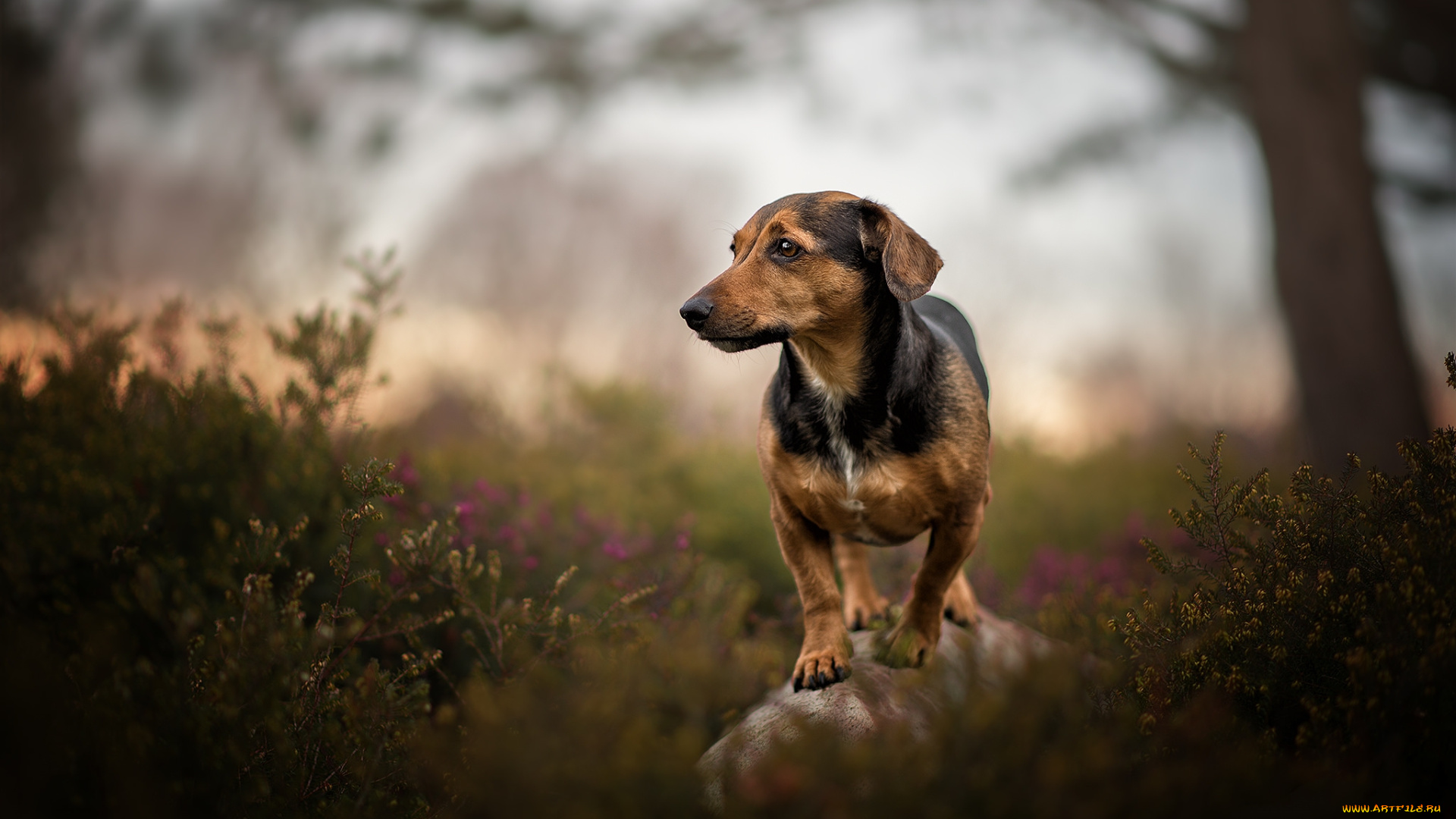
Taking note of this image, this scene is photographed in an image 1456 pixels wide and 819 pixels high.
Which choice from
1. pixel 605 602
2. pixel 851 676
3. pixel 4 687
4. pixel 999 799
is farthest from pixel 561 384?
pixel 999 799

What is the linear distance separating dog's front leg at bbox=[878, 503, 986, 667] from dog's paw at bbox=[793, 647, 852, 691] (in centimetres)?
26

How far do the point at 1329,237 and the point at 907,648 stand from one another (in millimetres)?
7503

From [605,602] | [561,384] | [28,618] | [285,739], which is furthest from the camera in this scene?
[561,384]

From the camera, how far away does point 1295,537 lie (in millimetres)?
Result: 2596

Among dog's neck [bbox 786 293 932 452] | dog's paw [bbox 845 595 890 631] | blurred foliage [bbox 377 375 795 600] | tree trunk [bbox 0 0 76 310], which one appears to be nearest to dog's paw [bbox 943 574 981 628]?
dog's paw [bbox 845 595 890 631]

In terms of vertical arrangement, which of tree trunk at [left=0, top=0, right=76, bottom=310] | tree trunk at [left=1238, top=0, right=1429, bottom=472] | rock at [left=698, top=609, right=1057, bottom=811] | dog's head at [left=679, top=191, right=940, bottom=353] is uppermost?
tree trunk at [left=0, top=0, right=76, bottom=310]

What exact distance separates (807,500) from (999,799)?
1.45m

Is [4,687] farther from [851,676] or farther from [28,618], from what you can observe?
[851,676]

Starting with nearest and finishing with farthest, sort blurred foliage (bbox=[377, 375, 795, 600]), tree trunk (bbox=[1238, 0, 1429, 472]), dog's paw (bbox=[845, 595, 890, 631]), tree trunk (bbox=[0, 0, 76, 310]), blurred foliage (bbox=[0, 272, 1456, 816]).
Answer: blurred foliage (bbox=[0, 272, 1456, 816]) → dog's paw (bbox=[845, 595, 890, 631]) → blurred foliage (bbox=[377, 375, 795, 600]) → tree trunk (bbox=[1238, 0, 1429, 472]) → tree trunk (bbox=[0, 0, 76, 310])

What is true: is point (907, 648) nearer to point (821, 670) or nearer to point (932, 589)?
point (932, 589)

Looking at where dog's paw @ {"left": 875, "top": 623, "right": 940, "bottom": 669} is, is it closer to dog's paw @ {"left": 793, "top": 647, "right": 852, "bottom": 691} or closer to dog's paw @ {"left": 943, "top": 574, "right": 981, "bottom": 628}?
dog's paw @ {"left": 793, "top": 647, "right": 852, "bottom": 691}

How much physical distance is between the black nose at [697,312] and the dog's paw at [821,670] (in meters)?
1.21

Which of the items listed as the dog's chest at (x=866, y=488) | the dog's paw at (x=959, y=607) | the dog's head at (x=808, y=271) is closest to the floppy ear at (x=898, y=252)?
the dog's head at (x=808, y=271)

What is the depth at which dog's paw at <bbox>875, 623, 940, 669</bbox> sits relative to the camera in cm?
306
